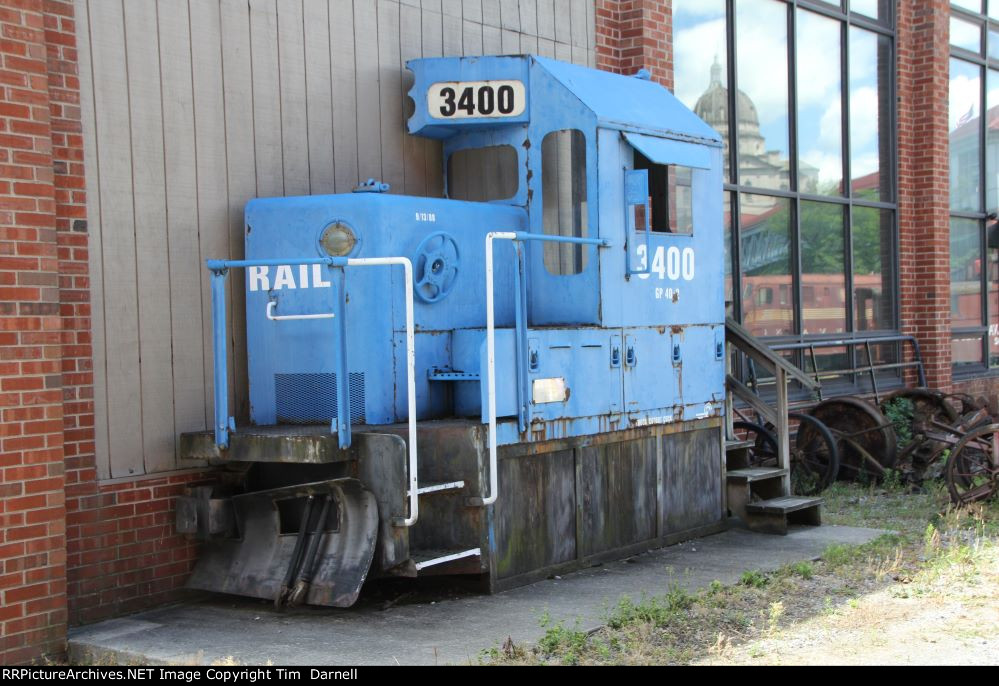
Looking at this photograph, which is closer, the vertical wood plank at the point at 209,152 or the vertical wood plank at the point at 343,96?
the vertical wood plank at the point at 209,152

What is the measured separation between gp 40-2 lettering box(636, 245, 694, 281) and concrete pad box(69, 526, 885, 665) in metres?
2.03

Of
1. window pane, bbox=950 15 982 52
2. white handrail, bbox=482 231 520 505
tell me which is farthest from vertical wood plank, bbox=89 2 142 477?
window pane, bbox=950 15 982 52

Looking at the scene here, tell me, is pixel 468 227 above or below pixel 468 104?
below

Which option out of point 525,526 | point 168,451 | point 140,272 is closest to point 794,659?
point 525,526

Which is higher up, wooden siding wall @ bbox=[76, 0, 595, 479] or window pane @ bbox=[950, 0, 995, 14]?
window pane @ bbox=[950, 0, 995, 14]

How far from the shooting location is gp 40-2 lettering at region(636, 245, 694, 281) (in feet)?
26.2

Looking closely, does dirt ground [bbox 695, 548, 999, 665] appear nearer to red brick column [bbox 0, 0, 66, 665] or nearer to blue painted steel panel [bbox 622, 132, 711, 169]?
blue painted steel panel [bbox 622, 132, 711, 169]

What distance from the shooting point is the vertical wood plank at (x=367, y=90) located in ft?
26.2

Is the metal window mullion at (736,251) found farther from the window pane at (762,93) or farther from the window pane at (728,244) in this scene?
the window pane at (762,93)

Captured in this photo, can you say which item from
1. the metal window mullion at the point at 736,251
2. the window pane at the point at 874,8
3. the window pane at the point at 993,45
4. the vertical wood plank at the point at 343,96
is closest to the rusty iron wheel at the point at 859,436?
the metal window mullion at the point at 736,251

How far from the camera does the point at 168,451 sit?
6.75m

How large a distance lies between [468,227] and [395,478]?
2007 millimetres

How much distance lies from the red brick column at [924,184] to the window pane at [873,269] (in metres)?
0.15

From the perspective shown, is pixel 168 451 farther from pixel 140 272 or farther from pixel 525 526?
pixel 525 526
